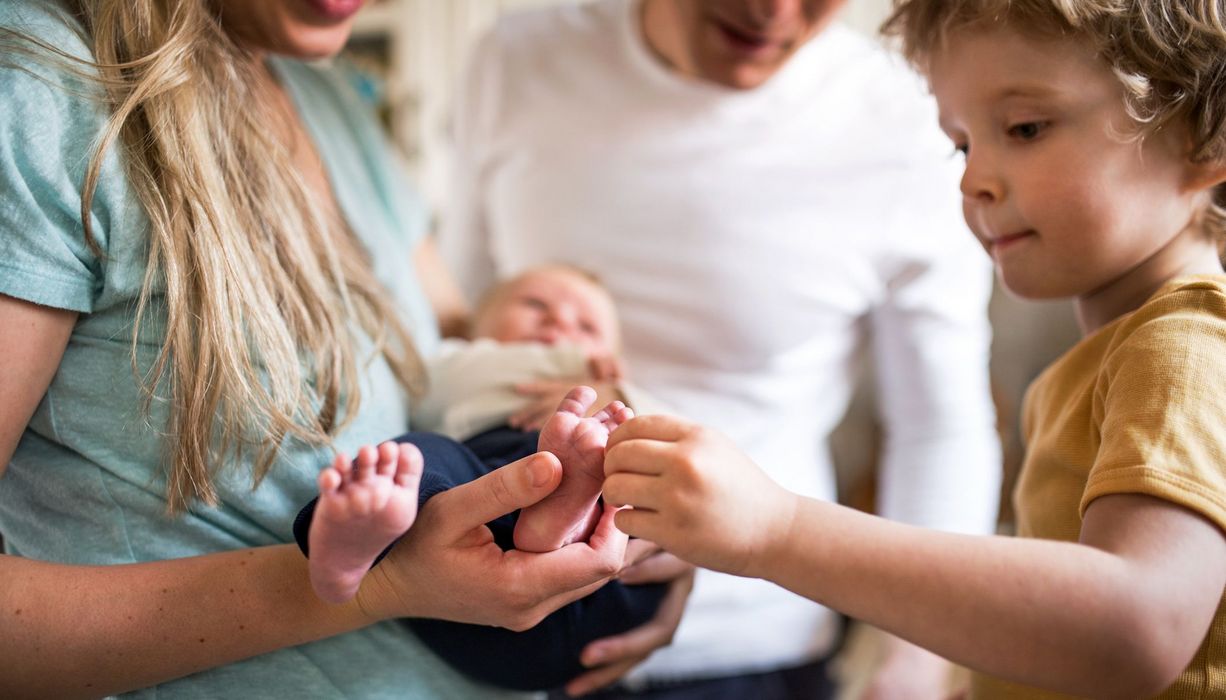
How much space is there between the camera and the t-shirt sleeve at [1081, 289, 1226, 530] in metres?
0.68

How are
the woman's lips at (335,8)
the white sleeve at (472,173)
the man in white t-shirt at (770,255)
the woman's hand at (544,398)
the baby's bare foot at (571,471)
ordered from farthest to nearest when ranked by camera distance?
the white sleeve at (472,173)
the man in white t-shirt at (770,255)
the woman's hand at (544,398)
the woman's lips at (335,8)
the baby's bare foot at (571,471)

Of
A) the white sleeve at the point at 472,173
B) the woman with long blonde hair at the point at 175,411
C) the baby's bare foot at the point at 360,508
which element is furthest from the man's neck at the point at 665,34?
the baby's bare foot at the point at 360,508

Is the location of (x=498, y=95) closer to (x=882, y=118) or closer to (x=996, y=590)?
(x=882, y=118)

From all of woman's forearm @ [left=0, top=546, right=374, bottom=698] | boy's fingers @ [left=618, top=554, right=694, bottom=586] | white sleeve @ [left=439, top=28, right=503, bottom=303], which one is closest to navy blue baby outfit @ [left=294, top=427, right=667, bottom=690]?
boy's fingers @ [left=618, top=554, right=694, bottom=586]

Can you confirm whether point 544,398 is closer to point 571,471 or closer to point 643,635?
point 643,635

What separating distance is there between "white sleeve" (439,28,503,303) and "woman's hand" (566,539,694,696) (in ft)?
2.60

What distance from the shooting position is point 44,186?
30.6 inches

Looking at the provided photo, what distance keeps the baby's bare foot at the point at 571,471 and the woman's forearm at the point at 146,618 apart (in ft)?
0.62

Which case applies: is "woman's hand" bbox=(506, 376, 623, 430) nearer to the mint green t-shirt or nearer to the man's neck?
the mint green t-shirt

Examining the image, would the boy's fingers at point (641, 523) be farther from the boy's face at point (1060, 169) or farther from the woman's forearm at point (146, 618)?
the boy's face at point (1060, 169)

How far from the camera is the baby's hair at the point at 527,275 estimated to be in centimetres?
143

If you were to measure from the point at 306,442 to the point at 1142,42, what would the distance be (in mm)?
809

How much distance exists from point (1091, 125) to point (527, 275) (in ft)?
2.64

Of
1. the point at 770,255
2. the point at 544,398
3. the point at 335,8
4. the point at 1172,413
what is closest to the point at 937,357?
the point at 770,255
